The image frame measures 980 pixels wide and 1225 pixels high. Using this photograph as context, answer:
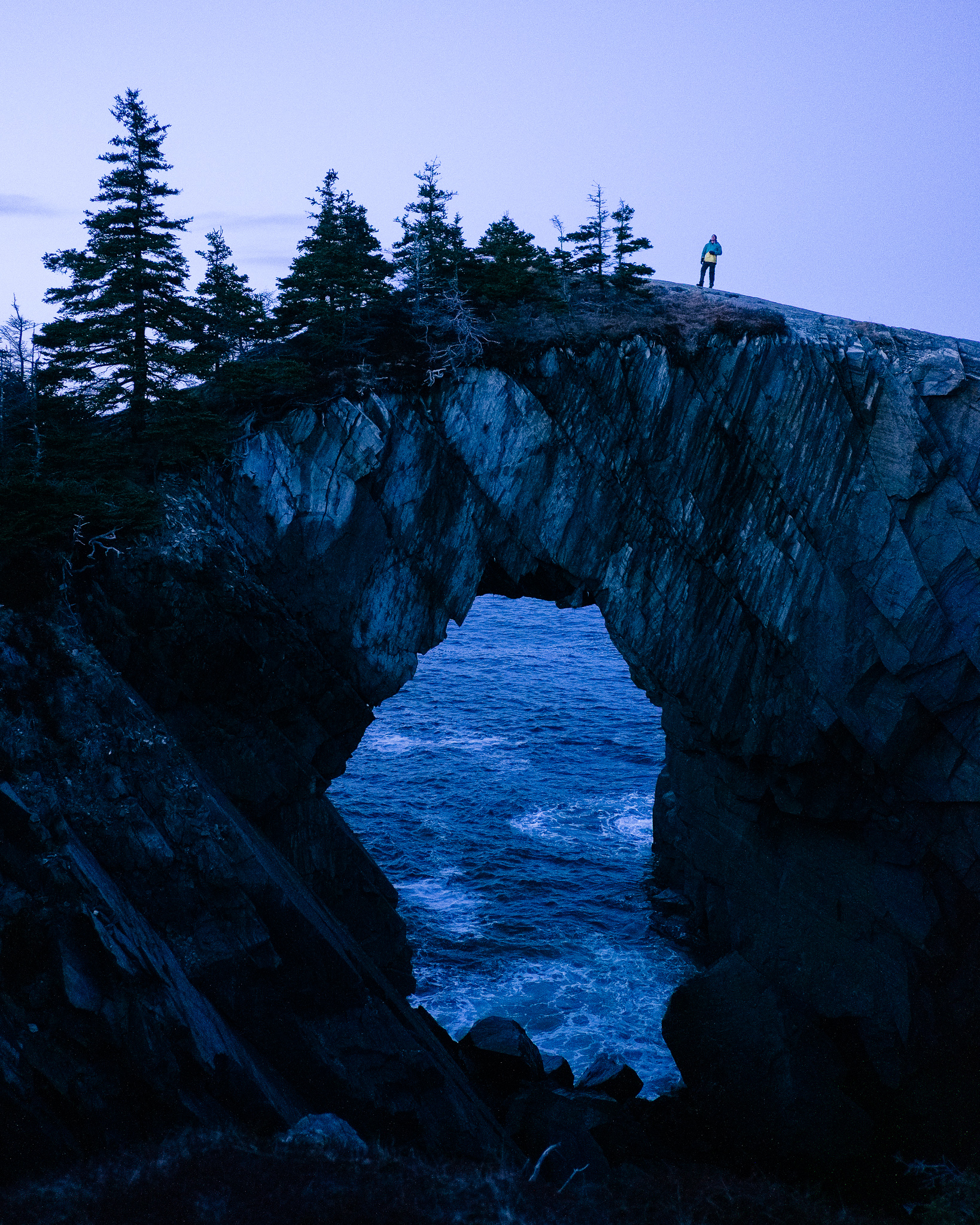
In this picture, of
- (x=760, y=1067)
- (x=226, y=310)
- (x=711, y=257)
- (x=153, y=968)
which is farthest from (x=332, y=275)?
(x=760, y=1067)

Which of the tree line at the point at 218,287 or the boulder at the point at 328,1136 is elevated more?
the tree line at the point at 218,287

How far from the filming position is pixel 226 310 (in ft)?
104

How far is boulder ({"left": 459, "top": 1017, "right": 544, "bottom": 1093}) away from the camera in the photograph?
27102mm

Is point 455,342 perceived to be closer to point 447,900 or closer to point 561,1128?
point 447,900

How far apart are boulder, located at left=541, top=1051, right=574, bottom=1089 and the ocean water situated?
1.47 meters

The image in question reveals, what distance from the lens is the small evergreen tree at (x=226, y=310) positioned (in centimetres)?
2939

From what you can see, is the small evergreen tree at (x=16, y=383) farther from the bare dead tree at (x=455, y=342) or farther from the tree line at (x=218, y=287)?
the bare dead tree at (x=455, y=342)

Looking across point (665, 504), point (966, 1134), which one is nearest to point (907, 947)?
point (966, 1134)

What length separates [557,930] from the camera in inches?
1481

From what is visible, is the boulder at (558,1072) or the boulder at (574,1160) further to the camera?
the boulder at (558,1072)

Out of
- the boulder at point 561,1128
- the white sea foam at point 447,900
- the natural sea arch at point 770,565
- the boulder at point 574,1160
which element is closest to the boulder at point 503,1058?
the boulder at point 561,1128

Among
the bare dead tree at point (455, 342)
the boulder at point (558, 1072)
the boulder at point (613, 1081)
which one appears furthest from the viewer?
the bare dead tree at point (455, 342)

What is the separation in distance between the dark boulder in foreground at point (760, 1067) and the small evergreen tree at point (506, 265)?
2567 centimetres

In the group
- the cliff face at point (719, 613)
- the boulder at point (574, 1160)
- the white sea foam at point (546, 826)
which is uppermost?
the cliff face at point (719, 613)
